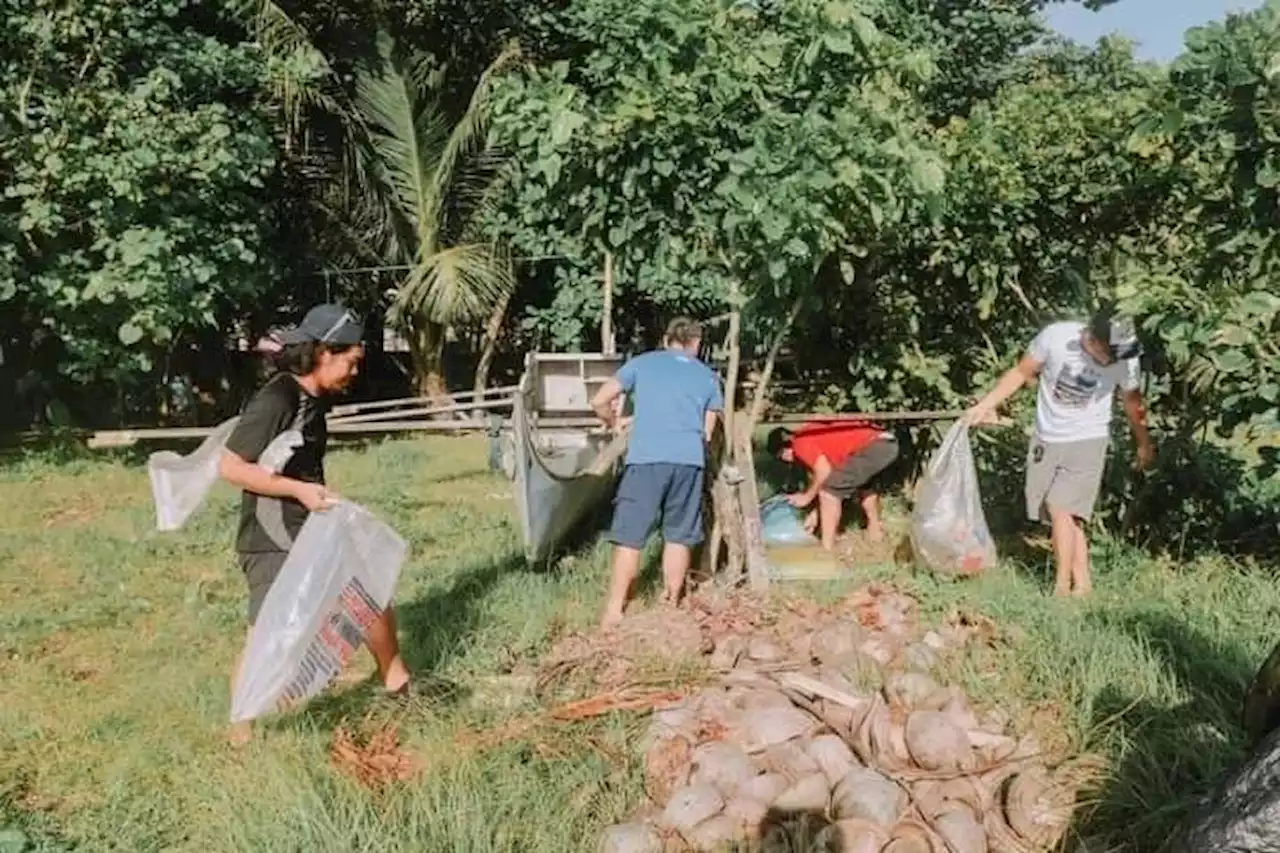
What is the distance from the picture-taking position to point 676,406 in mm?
5938

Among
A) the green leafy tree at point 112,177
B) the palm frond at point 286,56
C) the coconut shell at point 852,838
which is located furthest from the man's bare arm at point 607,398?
the palm frond at point 286,56

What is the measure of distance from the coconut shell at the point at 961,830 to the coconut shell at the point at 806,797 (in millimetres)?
322

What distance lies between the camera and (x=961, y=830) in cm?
349

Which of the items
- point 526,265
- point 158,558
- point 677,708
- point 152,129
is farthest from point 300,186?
point 677,708

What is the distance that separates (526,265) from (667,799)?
45.1 ft

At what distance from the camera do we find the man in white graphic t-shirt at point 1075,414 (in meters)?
5.67

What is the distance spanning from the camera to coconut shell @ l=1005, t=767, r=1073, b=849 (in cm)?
352

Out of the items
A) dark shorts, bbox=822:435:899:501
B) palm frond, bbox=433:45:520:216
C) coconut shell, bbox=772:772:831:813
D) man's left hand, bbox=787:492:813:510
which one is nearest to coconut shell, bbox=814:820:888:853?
coconut shell, bbox=772:772:831:813

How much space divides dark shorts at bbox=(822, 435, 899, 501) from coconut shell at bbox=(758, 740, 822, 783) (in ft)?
11.5

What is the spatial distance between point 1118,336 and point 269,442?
3.70 metres

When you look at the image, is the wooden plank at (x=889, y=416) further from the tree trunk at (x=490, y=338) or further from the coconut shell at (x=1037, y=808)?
the tree trunk at (x=490, y=338)

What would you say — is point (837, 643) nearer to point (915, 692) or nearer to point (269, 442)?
point (915, 692)

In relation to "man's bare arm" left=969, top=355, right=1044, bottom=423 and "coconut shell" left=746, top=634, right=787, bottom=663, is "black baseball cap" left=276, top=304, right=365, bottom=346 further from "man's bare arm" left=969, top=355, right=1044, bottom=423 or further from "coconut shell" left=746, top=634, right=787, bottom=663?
"man's bare arm" left=969, top=355, right=1044, bottom=423

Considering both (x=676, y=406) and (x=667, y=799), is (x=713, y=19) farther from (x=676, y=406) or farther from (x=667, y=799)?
(x=667, y=799)
